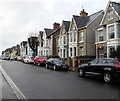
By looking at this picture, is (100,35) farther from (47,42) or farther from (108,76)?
(47,42)

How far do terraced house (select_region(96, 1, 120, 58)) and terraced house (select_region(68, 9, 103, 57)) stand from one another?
2.99 metres

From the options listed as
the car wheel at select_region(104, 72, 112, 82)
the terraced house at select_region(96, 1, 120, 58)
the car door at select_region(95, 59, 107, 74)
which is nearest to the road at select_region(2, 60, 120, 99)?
the car wheel at select_region(104, 72, 112, 82)

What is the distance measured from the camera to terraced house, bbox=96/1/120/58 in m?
20.6

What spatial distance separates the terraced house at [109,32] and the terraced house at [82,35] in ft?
9.80

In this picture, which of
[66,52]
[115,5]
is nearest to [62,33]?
[66,52]

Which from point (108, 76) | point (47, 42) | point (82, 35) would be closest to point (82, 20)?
point (82, 35)

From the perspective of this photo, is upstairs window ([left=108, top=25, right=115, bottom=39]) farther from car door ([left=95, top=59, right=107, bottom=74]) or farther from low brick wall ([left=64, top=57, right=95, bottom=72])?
car door ([left=95, top=59, right=107, bottom=74])

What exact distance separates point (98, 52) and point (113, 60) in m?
13.7

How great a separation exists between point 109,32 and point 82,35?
655 centimetres

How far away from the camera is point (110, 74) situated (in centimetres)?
1023

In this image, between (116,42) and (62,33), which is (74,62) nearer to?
(116,42)

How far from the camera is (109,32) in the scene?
21859 millimetres

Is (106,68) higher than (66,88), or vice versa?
(106,68)

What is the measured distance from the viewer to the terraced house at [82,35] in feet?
88.6
